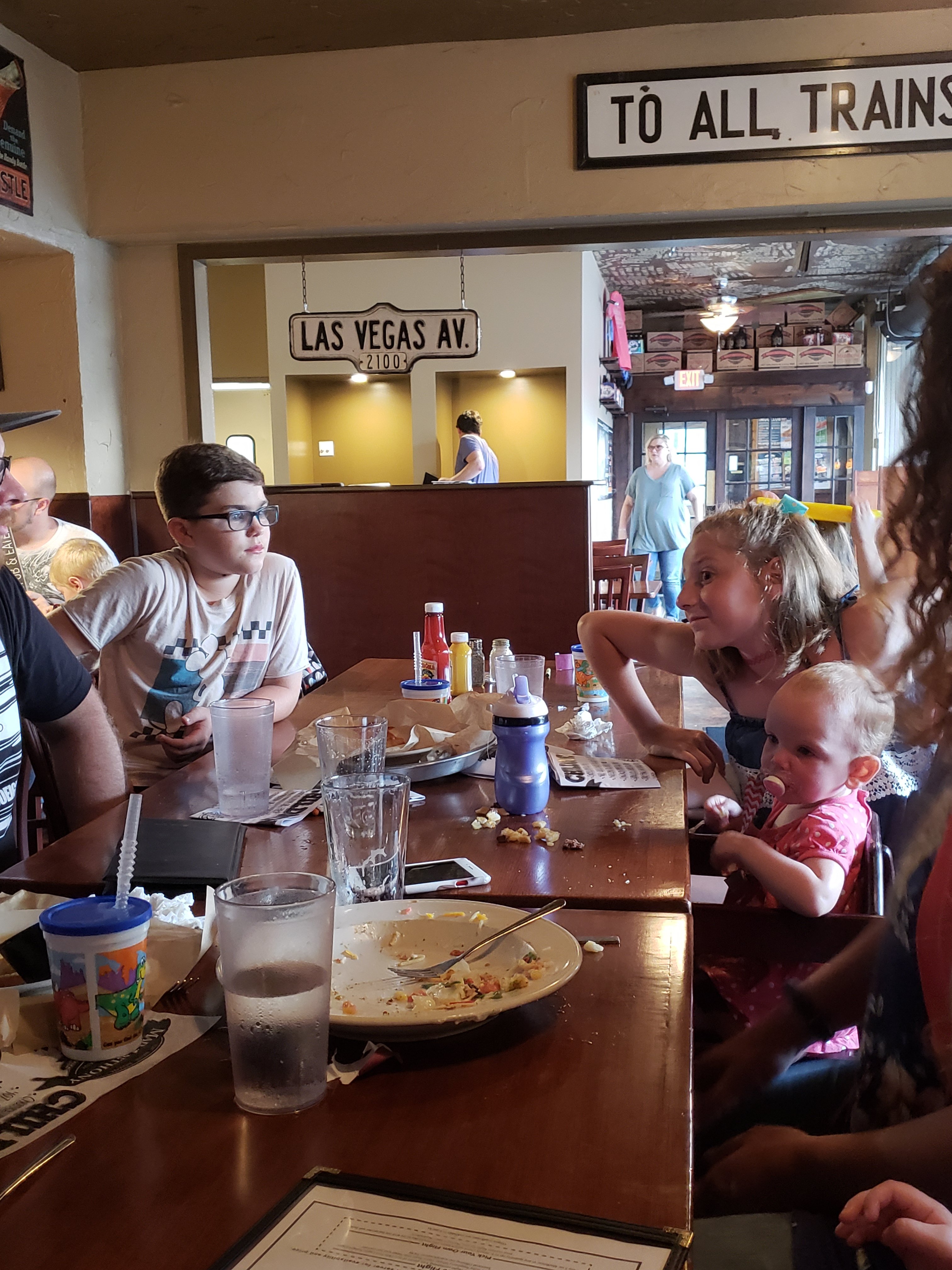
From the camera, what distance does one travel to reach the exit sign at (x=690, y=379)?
38.6 feet

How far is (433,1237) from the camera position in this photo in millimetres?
575

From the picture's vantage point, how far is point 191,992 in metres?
0.89

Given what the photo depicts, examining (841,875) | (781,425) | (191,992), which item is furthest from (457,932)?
(781,425)

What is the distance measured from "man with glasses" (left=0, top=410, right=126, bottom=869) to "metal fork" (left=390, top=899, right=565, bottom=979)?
96cm

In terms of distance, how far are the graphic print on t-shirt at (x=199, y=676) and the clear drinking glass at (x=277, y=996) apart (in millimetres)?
1598

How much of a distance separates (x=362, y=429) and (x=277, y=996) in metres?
9.35

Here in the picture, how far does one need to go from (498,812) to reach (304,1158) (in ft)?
2.73

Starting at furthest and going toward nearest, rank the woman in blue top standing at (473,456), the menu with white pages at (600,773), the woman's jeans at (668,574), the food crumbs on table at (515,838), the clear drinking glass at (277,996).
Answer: the woman's jeans at (668,574)
the woman in blue top standing at (473,456)
the menu with white pages at (600,773)
the food crumbs on table at (515,838)
the clear drinking glass at (277,996)

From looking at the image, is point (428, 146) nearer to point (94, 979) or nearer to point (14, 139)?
point (14, 139)

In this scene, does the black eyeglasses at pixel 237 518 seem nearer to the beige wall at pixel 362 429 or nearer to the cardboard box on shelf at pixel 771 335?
the beige wall at pixel 362 429

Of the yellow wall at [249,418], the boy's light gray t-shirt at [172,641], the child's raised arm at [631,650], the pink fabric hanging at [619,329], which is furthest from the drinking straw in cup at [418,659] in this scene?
the yellow wall at [249,418]

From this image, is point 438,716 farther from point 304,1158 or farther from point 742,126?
point 742,126

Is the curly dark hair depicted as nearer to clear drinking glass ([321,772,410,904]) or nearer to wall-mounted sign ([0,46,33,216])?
clear drinking glass ([321,772,410,904])

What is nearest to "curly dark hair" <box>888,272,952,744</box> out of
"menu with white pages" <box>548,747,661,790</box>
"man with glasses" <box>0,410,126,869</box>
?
"menu with white pages" <box>548,747,661,790</box>
